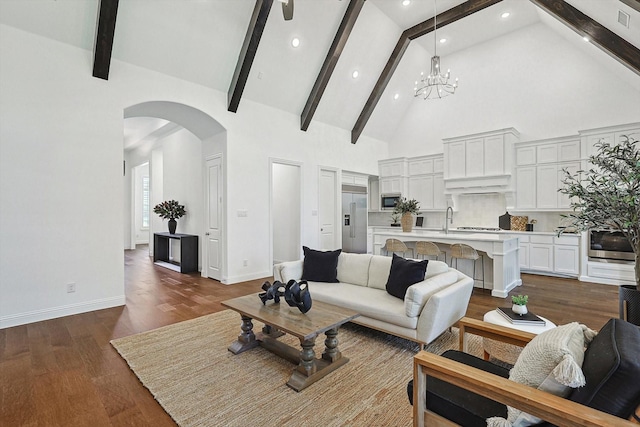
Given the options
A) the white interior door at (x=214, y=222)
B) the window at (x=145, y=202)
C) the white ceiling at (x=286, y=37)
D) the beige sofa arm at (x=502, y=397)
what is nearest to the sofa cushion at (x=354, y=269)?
the beige sofa arm at (x=502, y=397)

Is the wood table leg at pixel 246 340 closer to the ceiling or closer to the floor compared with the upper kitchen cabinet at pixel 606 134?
closer to the floor

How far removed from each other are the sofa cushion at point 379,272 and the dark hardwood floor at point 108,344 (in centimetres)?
125

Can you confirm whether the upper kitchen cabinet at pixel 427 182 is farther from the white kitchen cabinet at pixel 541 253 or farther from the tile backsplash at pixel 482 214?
the white kitchen cabinet at pixel 541 253

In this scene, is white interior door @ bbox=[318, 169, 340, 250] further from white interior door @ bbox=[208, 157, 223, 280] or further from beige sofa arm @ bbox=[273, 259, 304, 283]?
beige sofa arm @ bbox=[273, 259, 304, 283]

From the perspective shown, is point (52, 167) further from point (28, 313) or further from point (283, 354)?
point (283, 354)

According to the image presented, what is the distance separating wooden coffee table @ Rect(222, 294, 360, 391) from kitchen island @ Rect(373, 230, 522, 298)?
2837 mm

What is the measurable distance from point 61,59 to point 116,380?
379cm

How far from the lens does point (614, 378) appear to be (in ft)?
3.30

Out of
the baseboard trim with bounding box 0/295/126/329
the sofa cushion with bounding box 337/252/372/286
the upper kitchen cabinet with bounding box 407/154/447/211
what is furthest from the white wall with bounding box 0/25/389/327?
the upper kitchen cabinet with bounding box 407/154/447/211

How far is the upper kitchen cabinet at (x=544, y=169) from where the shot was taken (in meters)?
5.75

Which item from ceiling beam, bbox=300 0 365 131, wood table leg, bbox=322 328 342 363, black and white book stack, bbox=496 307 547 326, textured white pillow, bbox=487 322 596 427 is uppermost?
ceiling beam, bbox=300 0 365 131

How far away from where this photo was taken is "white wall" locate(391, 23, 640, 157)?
5.70 metres

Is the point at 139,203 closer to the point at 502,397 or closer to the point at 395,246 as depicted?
the point at 395,246

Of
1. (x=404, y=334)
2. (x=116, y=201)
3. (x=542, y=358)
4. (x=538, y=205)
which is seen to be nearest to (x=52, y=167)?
(x=116, y=201)
